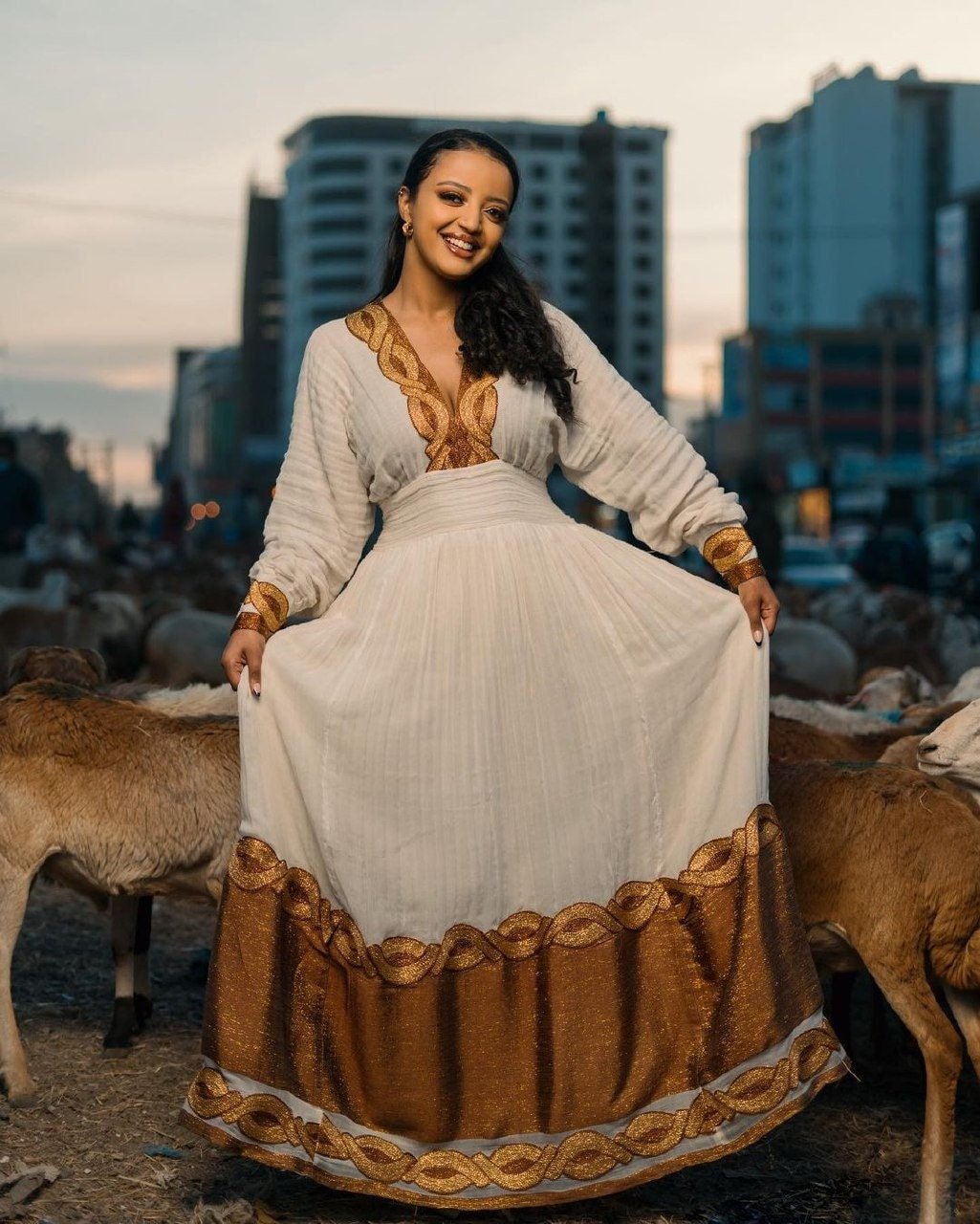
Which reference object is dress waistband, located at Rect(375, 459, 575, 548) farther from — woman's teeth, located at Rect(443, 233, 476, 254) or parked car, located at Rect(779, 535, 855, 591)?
parked car, located at Rect(779, 535, 855, 591)

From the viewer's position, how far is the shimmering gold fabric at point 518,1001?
3.97 metres

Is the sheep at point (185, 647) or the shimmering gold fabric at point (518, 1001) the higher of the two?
the sheep at point (185, 647)

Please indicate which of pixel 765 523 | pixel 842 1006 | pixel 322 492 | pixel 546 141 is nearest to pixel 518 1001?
pixel 322 492

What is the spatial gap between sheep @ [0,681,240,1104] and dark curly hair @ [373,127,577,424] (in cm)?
161

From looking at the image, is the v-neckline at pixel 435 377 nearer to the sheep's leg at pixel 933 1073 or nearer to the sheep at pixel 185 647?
the sheep's leg at pixel 933 1073

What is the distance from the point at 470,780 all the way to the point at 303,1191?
47.2 inches

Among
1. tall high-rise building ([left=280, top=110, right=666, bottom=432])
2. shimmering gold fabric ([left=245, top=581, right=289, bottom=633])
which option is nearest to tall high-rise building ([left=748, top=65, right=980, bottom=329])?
tall high-rise building ([left=280, top=110, right=666, bottom=432])

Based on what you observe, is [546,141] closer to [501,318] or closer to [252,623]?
[501,318]

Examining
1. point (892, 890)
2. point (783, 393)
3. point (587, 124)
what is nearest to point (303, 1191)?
point (892, 890)

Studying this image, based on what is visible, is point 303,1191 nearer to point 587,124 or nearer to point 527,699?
point 527,699

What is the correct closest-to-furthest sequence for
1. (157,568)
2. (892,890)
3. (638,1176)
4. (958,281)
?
(638,1176), (892,890), (157,568), (958,281)

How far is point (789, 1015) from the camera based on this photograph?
411 centimetres

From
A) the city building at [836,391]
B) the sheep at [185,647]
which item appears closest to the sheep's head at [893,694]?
the sheep at [185,647]

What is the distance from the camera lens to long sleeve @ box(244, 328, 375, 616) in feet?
14.8
